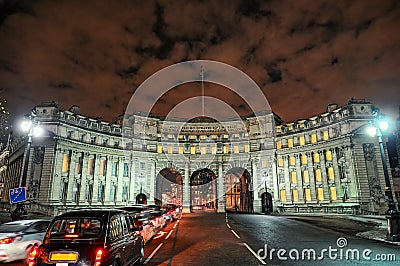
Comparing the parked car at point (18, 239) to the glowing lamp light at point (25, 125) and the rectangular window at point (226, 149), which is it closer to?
the glowing lamp light at point (25, 125)

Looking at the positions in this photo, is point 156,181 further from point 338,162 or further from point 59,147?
point 338,162

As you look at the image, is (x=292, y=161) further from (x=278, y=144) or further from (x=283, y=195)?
(x=283, y=195)

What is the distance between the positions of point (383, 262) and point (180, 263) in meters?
7.57

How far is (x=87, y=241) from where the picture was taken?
6672 millimetres

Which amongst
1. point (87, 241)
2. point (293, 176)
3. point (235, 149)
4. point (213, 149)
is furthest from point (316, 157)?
point (87, 241)

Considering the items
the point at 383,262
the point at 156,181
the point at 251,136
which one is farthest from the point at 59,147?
the point at 383,262

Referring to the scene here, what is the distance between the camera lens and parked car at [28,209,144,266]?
6.36 m

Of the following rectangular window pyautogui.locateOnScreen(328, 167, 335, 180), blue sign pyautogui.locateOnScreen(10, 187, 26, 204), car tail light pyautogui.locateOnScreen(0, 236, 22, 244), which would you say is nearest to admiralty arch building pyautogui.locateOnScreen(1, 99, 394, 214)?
rectangular window pyautogui.locateOnScreen(328, 167, 335, 180)

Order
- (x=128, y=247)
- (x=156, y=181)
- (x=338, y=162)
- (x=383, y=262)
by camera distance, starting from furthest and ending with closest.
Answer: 1. (x=156, y=181)
2. (x=338, y=162)
3. (x=383, y=262)
4. (x=128, y=247)

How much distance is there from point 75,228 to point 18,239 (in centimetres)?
457

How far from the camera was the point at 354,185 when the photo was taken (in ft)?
152

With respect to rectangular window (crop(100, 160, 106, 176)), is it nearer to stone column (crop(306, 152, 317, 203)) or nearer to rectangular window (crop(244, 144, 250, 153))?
rectangular window (crop(244, 144, 250, 153))

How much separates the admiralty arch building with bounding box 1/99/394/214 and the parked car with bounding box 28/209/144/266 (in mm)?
39316

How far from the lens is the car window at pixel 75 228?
22.9 ft
